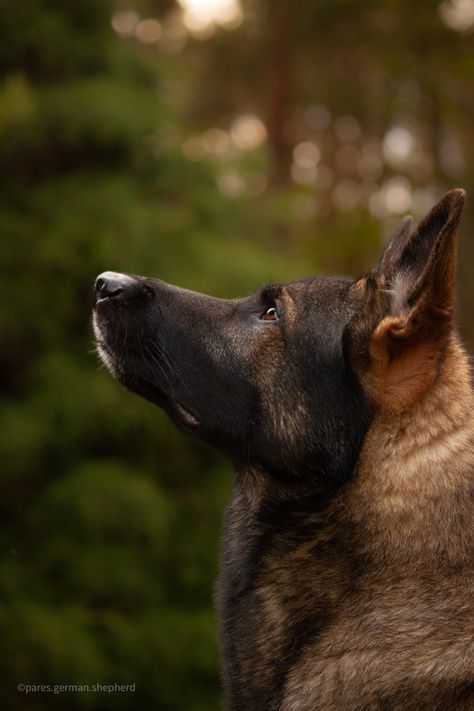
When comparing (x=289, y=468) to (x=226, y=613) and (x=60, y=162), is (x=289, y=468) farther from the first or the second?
(x=60, y=162)

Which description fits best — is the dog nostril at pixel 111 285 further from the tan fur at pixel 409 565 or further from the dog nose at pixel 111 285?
the tan fur at pixel 409 565

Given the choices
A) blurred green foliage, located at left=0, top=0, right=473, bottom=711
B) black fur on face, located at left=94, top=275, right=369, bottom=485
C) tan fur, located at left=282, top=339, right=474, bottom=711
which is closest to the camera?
tan fur, located at left=282, top=339, right=474, bottom=711

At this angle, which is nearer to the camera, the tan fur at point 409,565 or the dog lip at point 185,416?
the tan fur at point 409,565

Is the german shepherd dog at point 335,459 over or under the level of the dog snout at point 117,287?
under

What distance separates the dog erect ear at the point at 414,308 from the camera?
2668 mm

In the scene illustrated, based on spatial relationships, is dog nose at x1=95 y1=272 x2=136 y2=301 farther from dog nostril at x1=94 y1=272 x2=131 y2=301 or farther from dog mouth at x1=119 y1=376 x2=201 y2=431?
dog mouth at x1=119 y1=376 x2=201 y2=431

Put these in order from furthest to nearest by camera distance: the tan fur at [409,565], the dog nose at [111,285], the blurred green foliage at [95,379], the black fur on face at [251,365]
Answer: the blurred green foliage at [95,379] < the dog nose at [111,285] < the black fur on face at [251,365] < the tan fur at [409,565]

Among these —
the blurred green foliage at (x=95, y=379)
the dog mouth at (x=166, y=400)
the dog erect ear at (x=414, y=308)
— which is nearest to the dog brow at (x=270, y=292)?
the dog erect ear at (x=414, y=308)

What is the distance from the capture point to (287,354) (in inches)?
131

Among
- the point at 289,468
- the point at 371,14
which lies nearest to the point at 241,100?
the point at 371,14

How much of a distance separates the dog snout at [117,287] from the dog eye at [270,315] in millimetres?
488

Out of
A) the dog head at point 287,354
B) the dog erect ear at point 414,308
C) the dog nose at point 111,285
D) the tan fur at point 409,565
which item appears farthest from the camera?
the dog nose at point 111,285

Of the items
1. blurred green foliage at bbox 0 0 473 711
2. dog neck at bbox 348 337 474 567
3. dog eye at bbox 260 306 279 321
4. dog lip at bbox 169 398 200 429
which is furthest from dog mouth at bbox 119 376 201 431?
blurred green foliage at bbox 0 0 473 711

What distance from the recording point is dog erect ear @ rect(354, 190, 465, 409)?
2.67m
